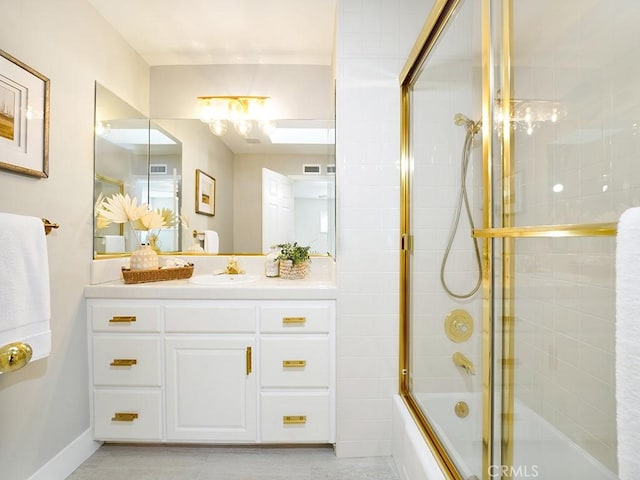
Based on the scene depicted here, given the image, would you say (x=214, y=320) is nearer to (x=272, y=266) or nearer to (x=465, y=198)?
(x=272, y=266)

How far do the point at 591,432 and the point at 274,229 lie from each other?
6.01ft

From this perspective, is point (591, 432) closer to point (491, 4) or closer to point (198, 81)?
point (491, 4)

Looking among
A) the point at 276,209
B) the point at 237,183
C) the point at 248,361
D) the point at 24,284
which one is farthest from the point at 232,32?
the point at 248,361

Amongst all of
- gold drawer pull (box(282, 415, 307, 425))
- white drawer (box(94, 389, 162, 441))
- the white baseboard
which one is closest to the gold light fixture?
white drawer (box(94, 389, 162, 441))

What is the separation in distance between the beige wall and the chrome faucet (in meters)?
1.84

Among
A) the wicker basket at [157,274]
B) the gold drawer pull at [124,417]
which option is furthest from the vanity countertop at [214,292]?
the gold drawer pull at [124,417]

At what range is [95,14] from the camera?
173 cm

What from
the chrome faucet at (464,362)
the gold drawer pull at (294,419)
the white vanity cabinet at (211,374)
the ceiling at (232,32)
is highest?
the ceiling at (232,32)

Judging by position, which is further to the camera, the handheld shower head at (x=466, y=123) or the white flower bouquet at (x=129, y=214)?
the white flower bouquet at (x=129, y=214)

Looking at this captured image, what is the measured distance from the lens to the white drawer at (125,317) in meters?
1.61

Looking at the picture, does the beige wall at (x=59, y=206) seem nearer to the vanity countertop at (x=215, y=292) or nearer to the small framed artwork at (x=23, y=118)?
the small framed artwork at (x=23, y=118)

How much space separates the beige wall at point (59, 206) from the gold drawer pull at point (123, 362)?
0.55 ft

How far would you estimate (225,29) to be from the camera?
1932mm

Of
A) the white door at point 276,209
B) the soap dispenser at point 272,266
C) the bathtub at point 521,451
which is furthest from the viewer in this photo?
the white door at point 276,209
